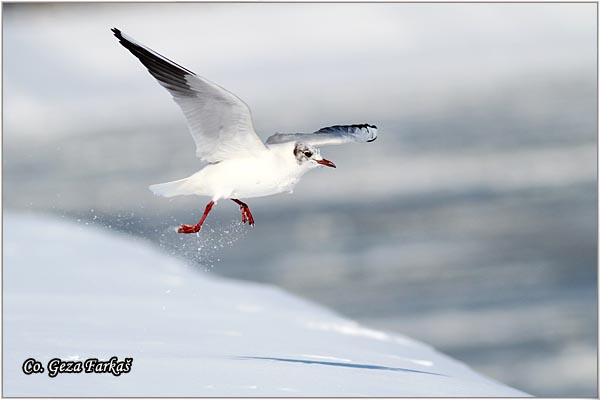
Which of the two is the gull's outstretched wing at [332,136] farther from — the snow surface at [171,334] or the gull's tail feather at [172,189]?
the snow surface at [171,334]

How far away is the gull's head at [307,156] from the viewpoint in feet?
11.8

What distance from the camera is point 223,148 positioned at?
3590 millimetres

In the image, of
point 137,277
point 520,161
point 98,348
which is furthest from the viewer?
point 520,161

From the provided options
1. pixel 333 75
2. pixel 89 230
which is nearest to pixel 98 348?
pixel 89 230

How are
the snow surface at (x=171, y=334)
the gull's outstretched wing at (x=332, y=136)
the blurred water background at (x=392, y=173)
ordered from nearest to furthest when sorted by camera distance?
the snow surface at (x=171, y=334)
the gull's outstretched wing at (x=332, y=136)
the blurred water background at (x=392, y=173)

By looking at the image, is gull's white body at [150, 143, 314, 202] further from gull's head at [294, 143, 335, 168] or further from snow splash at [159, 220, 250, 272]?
snow splash at [159, 220, 250, 272]

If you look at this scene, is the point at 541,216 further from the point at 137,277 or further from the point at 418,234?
the point at 137,277

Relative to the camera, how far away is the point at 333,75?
1270 cm

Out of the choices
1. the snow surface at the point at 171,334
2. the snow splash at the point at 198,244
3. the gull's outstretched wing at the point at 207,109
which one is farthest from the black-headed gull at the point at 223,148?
the snow surface at the point at 171,334

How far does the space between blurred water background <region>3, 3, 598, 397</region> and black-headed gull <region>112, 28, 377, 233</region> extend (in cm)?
21

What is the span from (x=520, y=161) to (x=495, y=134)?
138cm

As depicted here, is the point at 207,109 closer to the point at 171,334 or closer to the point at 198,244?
the point at 198,244

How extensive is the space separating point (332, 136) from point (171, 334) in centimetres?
106

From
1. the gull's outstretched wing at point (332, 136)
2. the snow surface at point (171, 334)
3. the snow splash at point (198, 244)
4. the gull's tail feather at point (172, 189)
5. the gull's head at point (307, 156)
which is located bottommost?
the snow surface at point (171, 334)
